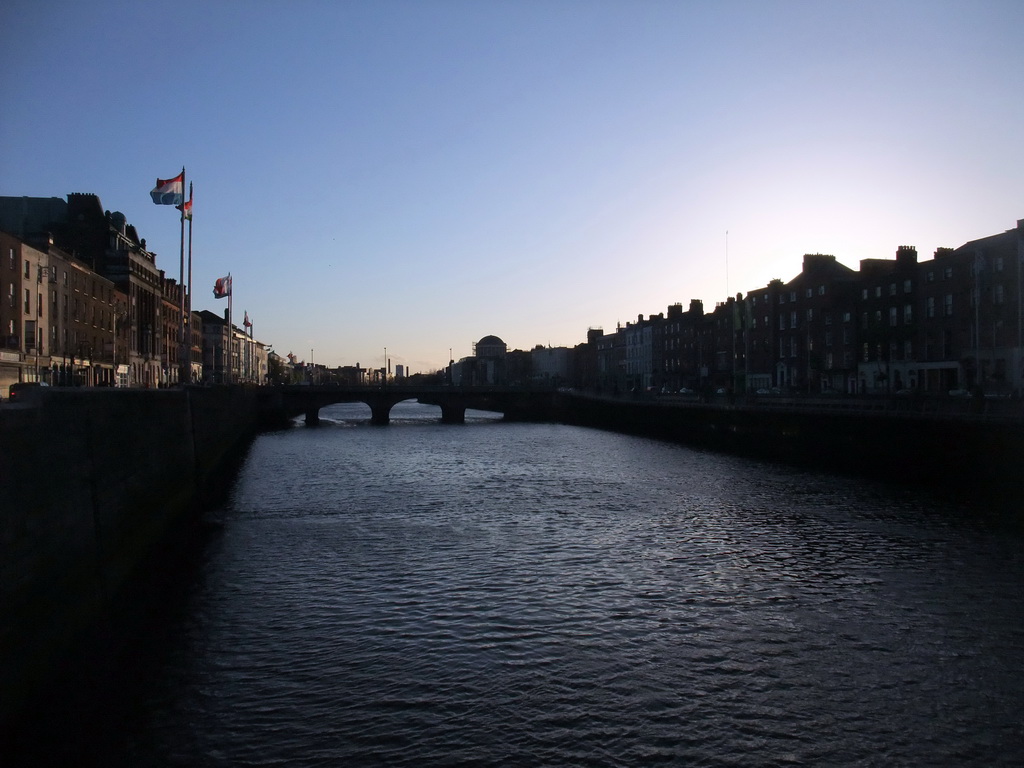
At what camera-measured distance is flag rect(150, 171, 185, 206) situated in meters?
43.4

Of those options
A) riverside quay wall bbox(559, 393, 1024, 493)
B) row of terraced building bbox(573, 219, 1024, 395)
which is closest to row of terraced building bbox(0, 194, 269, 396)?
riverside quay wall bbox(559, 393, 1024, 493)

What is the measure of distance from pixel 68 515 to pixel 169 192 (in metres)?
32.0

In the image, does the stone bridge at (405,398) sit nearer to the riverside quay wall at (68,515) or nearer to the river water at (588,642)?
the river water at (588,642)

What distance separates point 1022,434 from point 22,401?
36864 millimetres

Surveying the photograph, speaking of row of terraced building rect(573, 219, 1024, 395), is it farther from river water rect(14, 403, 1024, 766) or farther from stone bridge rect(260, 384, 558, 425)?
river water rect(14, 403, 1024, 766)

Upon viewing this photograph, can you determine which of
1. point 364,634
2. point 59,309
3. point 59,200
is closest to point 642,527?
point 364,634

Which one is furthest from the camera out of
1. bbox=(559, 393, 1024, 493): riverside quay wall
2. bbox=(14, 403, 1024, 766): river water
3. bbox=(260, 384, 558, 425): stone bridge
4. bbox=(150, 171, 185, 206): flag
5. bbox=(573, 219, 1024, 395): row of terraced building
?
bbox=(260, 384, 558, 425): stone bridge

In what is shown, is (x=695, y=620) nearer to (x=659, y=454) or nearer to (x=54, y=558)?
(x=54, y=558)

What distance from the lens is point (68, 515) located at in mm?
15945

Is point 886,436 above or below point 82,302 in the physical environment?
below

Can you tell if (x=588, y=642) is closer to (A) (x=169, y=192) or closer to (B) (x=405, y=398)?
(A) (x=169, y=192)

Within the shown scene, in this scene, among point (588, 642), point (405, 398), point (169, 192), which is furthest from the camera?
point (405, 398)

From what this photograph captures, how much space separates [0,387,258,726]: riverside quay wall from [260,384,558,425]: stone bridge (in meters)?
86.5

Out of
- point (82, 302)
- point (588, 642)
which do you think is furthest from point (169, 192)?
point (588, 642)
